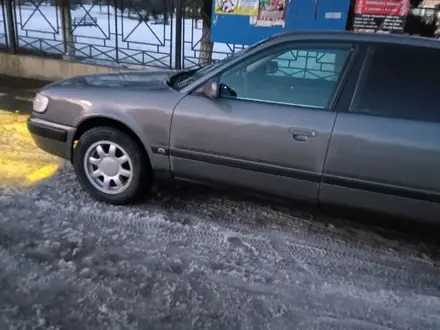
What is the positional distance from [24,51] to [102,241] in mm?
6992

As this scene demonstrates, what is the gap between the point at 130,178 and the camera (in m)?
3.77

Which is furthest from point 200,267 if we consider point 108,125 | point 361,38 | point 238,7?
point 238,7

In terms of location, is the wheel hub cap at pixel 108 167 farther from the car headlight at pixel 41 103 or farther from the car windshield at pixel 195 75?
the car windshield at pixel 195 75

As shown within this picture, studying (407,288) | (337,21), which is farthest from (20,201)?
(337,21)

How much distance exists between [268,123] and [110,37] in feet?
20.8

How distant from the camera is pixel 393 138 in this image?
2.99 m

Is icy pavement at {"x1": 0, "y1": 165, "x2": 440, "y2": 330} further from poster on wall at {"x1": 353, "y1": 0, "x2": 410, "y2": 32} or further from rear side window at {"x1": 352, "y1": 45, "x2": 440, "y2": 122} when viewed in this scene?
poster on wall at {"x1": 353, "y1": 0, "x2": 410, "y2": 32}

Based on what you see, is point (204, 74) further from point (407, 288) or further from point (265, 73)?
point (407, 288)

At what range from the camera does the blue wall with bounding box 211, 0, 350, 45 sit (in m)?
6.66

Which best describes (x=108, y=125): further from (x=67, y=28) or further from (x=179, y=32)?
(x=67, y=28)

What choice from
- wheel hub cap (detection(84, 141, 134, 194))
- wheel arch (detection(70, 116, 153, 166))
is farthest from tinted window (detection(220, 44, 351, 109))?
wheel hub cap (detection(84, 141, 134, 194))

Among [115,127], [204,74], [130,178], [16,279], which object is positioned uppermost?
[204,74]

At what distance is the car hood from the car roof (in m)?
1.04

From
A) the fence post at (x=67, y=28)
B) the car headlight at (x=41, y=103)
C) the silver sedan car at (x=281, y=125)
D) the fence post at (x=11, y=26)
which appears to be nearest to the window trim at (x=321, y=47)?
the silver sedan car at (x=281, y=125)
